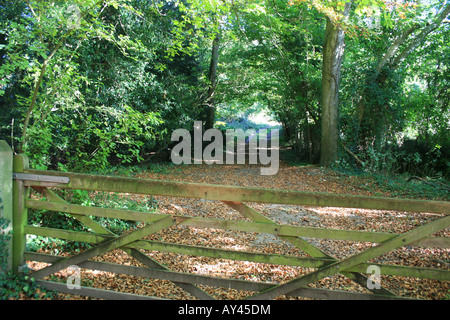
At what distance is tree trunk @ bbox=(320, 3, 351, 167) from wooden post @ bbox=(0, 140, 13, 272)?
11.4m

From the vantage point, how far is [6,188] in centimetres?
262

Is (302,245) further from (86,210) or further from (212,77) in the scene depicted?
(212,77)

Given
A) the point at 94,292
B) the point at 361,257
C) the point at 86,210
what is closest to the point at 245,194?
the point at 361,257

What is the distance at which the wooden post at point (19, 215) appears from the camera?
8.88ft

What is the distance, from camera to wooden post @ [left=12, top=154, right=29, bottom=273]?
2.71 meters

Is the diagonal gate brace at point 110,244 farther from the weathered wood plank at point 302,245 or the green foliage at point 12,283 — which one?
the weathered wood plank at point 302,245

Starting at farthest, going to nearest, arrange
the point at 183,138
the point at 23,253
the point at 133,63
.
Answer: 1. the point at 183,138
2. the point at 133,63
3. the point at 23,253

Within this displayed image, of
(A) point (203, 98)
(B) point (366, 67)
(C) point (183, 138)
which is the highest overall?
(B) point (366, 67)

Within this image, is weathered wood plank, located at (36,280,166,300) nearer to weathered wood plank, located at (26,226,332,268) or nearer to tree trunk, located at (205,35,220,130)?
weathered wood plank, located at (26,226,332,268)

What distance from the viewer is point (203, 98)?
14.5 m
